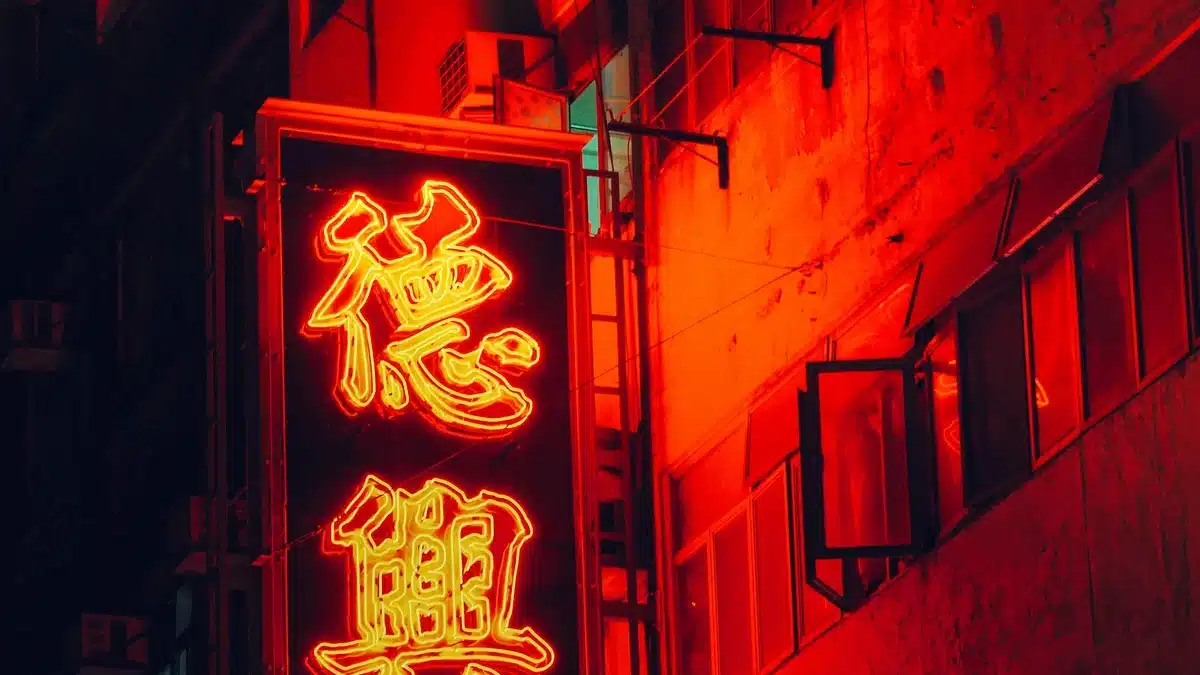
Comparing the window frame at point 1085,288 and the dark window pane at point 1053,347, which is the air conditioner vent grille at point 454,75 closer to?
the dark window pane at point 1053,347

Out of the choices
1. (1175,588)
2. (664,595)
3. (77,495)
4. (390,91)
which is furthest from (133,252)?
(1175,588)

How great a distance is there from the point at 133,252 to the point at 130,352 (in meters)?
1.36

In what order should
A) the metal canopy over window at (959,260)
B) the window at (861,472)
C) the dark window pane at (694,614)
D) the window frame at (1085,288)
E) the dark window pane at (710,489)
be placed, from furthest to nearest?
the dark window pane at (694,614) < the dark window pane at (710,489) < the window at (861,472) < the metal canopy over window at (959,260) < the window frame at (1085,288)

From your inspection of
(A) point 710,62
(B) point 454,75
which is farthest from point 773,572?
(B) point 454,75

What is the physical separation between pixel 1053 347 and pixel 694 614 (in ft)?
16.5

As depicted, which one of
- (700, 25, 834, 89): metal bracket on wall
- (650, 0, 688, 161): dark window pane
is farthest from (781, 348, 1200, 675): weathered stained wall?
(650, 0, 688, 161): dark window pane

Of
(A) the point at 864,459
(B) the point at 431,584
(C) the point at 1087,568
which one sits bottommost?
(B) the point at 431,584

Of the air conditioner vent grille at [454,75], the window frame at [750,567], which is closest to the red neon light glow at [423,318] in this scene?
the window frame at [750,567]

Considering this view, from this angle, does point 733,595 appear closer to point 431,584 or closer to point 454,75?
Answer: point 431,584

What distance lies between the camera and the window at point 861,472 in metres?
10.8

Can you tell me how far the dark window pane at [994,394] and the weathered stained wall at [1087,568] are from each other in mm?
218

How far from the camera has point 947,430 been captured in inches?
424

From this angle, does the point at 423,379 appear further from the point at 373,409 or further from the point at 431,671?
the point at 431,671

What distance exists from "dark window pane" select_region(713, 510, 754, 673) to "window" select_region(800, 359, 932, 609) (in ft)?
4.54
